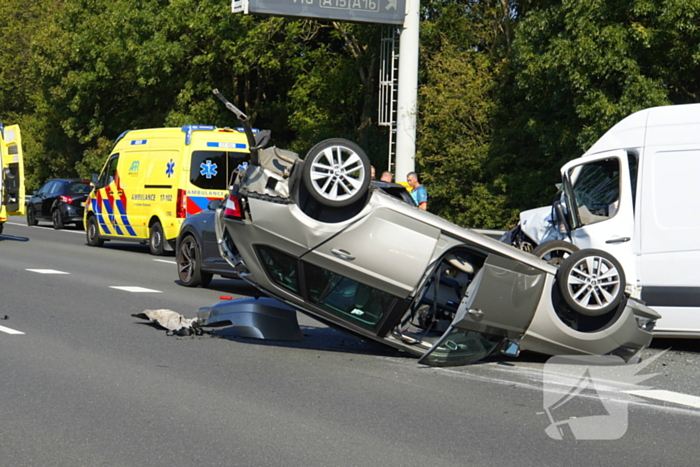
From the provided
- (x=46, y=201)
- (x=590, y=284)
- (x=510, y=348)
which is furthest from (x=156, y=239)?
(x=590, y=284)

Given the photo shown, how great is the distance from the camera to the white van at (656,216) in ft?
27.7

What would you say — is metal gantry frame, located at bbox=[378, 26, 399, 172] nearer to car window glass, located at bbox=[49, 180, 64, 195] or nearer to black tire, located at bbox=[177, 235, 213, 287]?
car window glass, located at bbox=[49, 180, 64, 195]

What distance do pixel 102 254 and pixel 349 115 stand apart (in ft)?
53.4

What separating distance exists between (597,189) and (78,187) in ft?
73.9

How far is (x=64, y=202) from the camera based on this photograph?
94.1 feet

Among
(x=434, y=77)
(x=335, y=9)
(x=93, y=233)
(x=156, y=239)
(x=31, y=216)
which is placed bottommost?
(x=31, y=216)

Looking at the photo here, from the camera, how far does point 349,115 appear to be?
1339 inches

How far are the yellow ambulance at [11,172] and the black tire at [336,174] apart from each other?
15285mm

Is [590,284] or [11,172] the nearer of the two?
[590,284]

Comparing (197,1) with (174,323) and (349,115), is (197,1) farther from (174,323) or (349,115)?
(174,323)

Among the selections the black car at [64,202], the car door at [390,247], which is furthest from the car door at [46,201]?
the car door at [390,247]

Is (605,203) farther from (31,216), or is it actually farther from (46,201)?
(31,216)

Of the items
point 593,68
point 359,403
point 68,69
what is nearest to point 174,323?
point 359,403

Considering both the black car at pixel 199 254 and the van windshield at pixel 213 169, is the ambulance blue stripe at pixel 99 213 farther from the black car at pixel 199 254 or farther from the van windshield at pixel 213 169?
the black car at pixel 199 254
